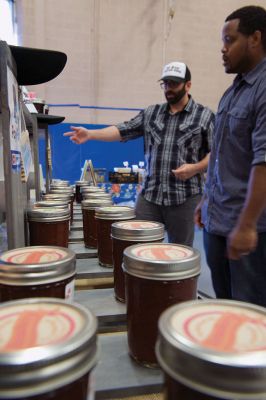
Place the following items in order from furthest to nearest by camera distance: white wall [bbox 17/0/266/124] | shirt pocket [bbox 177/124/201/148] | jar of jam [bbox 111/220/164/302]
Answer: white wall [bbox 17/0/266/124], shirt pocket [bbox 177/124/201/148], jar of jam [bbox 111/220/164/302]

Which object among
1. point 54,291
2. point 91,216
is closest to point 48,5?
point 91,216

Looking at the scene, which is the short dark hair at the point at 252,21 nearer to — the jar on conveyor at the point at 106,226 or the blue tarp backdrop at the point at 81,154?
the jar on conveyor at the point at 106,226

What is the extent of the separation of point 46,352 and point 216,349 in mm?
185

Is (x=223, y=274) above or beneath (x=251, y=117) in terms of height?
beneath

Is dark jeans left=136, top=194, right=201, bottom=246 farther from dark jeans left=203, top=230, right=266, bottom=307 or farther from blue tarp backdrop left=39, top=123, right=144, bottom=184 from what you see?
blue tarp backdrop left=39, top=123, right=144, bottom=184

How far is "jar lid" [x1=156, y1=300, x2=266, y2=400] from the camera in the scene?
0.36m

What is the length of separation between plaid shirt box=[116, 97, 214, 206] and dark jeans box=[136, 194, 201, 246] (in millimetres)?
32

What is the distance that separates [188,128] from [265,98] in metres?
0.75

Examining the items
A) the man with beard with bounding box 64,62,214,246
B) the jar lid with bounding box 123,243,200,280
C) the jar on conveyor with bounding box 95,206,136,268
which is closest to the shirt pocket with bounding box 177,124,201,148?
the man with beard with bounding box 64,62,214,246

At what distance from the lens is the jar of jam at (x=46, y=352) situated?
1.15ft

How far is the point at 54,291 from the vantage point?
0.63 metres

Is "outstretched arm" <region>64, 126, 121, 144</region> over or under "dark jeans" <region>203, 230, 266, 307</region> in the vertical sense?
over

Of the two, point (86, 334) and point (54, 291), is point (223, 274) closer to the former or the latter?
point (54, 291)

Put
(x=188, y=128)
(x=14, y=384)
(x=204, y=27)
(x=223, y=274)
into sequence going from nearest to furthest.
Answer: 1. (x=14, y=384)
2. (x=223, y=274)
3. (x=188, y=128)
4. (x=204, y=27)
